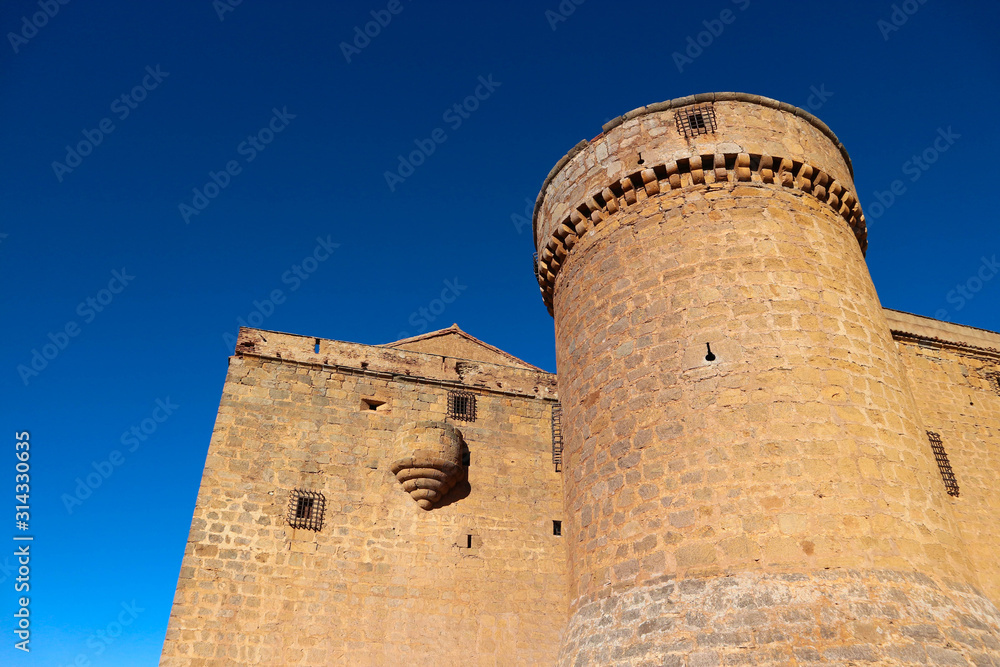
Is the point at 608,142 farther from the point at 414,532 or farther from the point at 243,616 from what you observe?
the point at 243,616

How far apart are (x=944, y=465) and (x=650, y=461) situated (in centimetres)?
664

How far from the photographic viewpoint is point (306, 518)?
10008 millimetres

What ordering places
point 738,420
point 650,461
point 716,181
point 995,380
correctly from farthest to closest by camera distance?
point 995,380 < point 716,181 < point 650,461 < point 738,420

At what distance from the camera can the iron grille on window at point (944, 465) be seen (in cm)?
952

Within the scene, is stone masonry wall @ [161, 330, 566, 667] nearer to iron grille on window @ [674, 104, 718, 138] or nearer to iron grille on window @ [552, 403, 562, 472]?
iron grille on window @ [552, 403, 562, 472]

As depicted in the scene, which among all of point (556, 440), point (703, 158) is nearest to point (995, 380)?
point (556, 440)

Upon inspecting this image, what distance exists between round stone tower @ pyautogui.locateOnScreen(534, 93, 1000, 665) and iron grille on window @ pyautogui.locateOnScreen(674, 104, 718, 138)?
2 cm

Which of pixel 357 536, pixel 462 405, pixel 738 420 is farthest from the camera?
pixel 462 405

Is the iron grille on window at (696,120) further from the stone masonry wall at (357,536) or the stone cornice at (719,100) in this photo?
the stone masonry wall at (357,536)

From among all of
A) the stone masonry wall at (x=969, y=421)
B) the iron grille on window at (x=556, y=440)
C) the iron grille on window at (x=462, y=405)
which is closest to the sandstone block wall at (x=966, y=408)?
the stone masonry wall at (x=969, y=421)

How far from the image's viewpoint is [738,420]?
5.50m

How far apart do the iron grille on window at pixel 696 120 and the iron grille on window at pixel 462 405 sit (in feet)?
21.3

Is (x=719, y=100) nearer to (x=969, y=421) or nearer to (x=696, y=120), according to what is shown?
(x=696, y=120)

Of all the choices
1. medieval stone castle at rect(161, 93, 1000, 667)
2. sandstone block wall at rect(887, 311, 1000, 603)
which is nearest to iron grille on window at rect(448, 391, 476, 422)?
medieval stone castle at rect(161, 93, 1000, 667)
